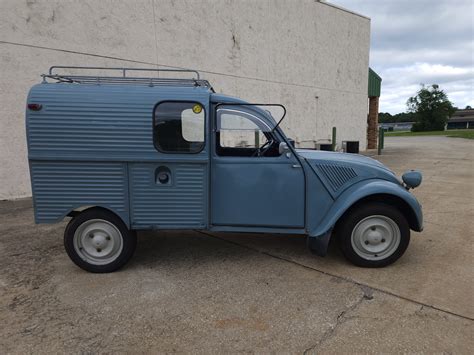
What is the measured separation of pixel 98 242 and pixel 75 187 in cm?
67

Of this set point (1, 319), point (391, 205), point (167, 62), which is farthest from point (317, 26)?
point (1, 319)

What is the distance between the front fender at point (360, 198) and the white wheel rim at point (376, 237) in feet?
0.96

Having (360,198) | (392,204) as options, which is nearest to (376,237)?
(392,204)

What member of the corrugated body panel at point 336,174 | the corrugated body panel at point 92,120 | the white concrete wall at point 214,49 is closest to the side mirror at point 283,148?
the corrugated body panel at point 336,174

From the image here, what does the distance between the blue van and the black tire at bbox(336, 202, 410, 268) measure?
12 millimetres

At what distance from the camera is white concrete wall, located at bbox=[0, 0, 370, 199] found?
23.3 feet

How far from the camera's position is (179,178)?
3.55 metres

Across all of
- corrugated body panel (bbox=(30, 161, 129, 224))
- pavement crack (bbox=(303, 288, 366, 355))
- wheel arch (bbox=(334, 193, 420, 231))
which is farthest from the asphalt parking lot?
corrugated body panel (bbox=(30, 161, 129, 224))

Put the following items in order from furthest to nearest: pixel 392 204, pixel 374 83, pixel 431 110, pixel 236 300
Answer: pixel 431 110, pixel 374 83, pixel 392 204, pixel 236 300

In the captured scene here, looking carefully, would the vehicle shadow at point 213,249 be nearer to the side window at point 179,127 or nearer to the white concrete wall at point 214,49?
the side window at point 179,127

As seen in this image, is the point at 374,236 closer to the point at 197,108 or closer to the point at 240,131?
the point at 240,131

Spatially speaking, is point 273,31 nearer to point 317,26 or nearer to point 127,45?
point 317,26

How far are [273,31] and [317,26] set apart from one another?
324 cm

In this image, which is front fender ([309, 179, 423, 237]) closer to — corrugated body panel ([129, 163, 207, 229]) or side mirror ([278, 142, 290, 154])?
side mirror ([278, 142, 290, 154])
